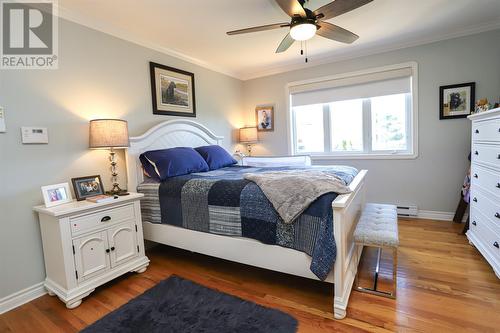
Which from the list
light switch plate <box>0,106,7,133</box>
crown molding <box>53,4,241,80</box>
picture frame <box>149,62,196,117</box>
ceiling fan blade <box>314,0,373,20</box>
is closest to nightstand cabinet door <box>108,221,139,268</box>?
light switch plate <box>0,106,7,133</box>

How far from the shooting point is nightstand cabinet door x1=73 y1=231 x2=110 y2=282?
1859 millimetres

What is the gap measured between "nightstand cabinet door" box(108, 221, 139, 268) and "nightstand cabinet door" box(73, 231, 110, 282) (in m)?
0.05

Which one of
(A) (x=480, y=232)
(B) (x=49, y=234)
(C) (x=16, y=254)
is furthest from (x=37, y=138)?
(A) (x=480, y=232)

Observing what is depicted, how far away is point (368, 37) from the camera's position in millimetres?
3039

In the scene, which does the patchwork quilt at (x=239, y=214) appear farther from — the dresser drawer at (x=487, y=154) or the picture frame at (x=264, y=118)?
the picture frame at (x=264, y=118)

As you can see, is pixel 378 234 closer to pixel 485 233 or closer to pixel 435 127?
pixel 485 233

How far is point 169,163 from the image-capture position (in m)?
2.52

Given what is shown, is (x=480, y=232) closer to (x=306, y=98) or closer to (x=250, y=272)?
(x=250, y=272)

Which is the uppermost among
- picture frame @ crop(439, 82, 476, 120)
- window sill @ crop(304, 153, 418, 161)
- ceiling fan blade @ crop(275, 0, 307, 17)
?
ceiling fan blade @ crop(275, 0, 307, 17)

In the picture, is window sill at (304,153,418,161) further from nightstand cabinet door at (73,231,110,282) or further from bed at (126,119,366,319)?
nightstand cabinet door at (73,231,110,282)

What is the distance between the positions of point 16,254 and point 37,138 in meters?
0.89

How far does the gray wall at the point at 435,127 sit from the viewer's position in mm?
2910

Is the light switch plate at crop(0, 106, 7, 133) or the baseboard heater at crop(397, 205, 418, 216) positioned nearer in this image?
the light switch plate at crop(0, 106, 7, 133)

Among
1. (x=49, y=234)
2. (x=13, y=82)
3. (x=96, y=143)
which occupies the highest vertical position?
(x=13, y=82)
